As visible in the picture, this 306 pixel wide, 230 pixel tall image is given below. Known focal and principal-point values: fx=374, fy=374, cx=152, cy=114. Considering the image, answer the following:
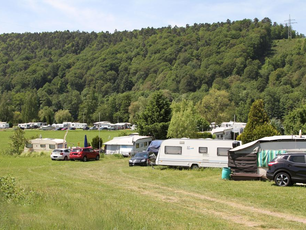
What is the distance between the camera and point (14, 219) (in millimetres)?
8359

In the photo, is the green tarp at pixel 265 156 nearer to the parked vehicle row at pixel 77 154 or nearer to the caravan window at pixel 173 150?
the caravan window at pixel 173 150

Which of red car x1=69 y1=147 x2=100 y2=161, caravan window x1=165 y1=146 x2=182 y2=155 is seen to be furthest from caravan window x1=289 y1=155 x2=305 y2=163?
red car x1=69 y1=147 x2=100 y2=161

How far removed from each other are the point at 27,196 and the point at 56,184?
6094mm

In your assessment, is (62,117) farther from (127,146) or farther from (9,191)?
(9,191)

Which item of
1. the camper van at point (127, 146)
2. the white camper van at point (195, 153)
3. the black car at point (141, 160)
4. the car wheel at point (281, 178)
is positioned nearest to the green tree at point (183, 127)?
the camper van at point (127, 146)

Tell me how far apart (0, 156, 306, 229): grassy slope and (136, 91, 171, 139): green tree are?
22.8 m

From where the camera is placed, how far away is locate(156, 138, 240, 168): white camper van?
2352 cm

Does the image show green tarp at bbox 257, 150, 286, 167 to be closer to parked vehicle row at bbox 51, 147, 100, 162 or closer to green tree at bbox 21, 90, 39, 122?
parked vehicle row at bbox 51, 147, 100, 162

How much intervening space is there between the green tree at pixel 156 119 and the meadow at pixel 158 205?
23.1m

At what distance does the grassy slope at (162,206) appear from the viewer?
847 cm

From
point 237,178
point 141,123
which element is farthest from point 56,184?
point 141,123

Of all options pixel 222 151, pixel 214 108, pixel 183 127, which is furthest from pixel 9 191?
pixel 214 108

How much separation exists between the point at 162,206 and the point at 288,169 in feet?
22.6

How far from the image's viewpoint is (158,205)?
12.1m
